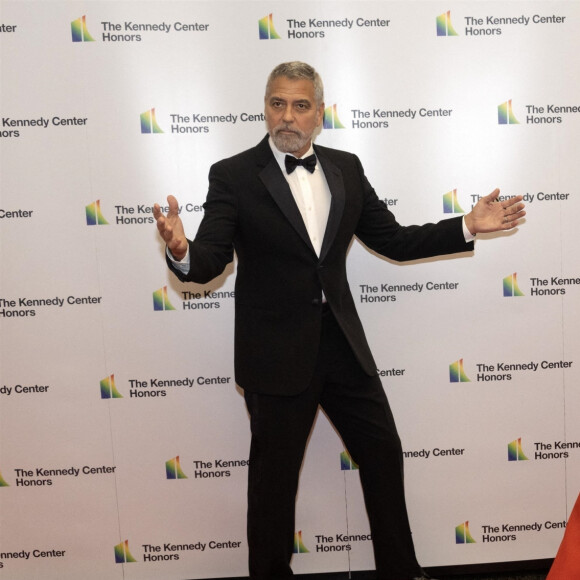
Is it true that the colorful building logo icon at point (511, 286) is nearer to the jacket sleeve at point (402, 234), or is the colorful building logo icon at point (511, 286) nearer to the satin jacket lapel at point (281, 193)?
the jacket sleeve at point (402, 234)

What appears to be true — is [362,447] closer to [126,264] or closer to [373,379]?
[373,379]

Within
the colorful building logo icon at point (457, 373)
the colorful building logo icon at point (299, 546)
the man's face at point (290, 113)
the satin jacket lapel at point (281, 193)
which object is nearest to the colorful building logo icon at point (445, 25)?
the man's face at point (290, 113)

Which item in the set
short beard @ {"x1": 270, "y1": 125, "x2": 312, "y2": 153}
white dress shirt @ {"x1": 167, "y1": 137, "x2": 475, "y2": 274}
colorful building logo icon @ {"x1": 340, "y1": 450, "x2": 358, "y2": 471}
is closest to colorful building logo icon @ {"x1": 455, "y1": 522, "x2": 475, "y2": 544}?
colorful building logo icon @ {"x1": 340, "y1": 450, "x2": 358, "y2": 471}

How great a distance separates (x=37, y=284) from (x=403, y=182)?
178 cm

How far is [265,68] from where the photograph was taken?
2.87m

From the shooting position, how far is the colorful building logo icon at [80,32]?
281cm

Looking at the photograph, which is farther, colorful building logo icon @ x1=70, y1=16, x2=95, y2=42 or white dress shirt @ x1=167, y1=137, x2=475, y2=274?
colorful building logo icon @ x1=70, y1=16, x2=95, y2=42

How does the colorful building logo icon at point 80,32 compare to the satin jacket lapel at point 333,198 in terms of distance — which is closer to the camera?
the satin jacket lapel at point 333,198

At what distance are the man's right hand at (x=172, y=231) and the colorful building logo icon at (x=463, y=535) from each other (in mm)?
2052

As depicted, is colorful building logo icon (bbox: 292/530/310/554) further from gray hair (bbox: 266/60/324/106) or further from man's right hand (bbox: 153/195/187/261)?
gray hair (bbox: 266/60/324/106)

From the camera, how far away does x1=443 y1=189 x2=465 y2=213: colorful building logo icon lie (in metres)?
2.97

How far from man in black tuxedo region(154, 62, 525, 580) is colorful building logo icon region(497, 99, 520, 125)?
63cm

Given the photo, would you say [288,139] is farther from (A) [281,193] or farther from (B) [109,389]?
(B) [109,389]

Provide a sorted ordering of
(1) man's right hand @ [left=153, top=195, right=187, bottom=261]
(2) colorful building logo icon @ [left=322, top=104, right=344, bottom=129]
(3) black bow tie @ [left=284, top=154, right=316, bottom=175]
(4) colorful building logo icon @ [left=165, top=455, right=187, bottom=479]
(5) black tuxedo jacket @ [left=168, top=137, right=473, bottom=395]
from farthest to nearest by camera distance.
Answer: (4) colorful building logo icon @ [left=165, top=455, right=187, bottom=479]
(2) colorful building logo icon @ [left=322, top=104, right=344, bottom=129]
(3) black bow tie @ [left=284, top=154, right=316, bottom=175]
(5) black tuxedo jacket @ [left=168, top=137, right=473, bottom=395]
(1) man's right hand @ [left=153, top=195, right=187, bottom=261]
